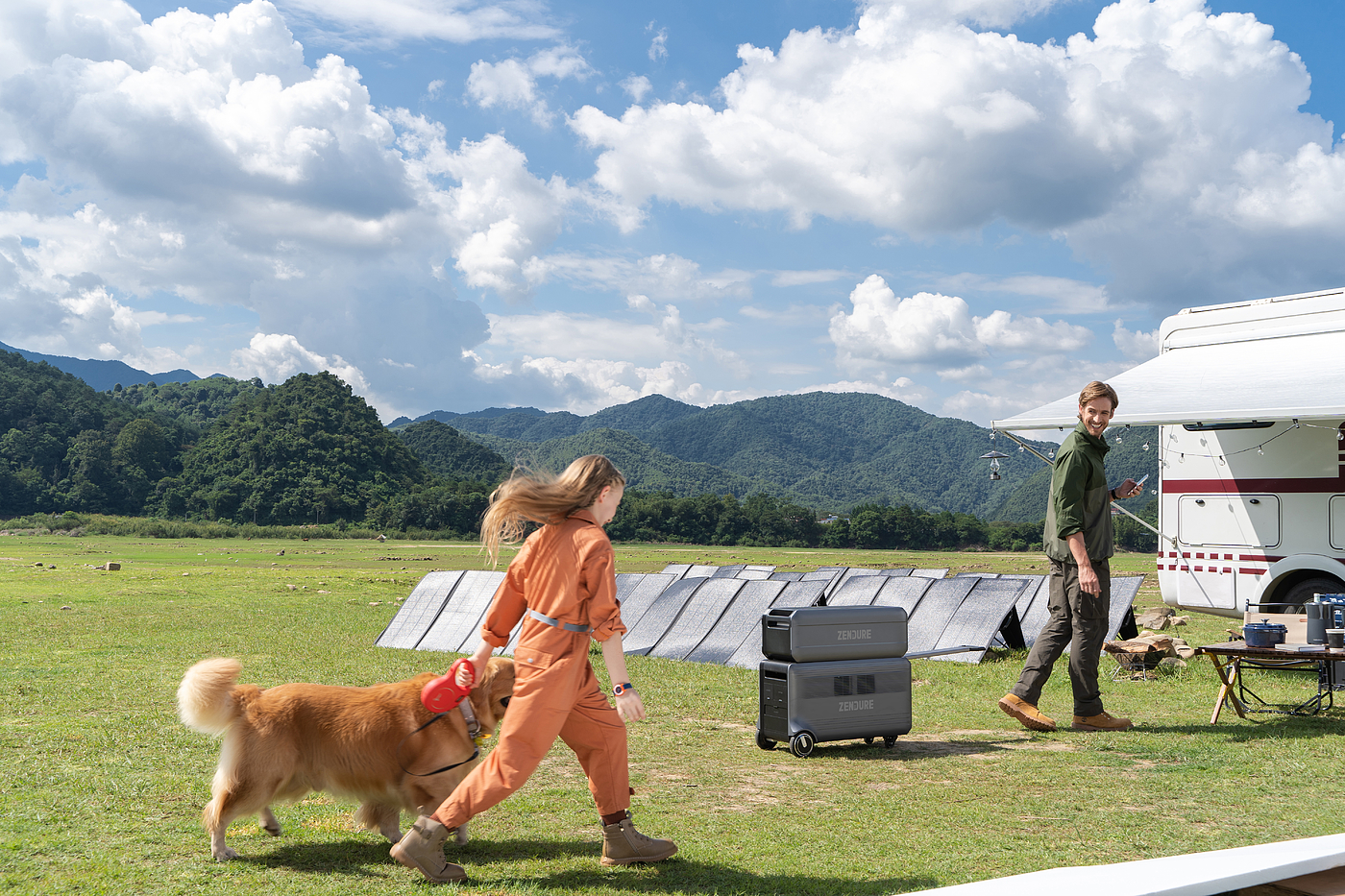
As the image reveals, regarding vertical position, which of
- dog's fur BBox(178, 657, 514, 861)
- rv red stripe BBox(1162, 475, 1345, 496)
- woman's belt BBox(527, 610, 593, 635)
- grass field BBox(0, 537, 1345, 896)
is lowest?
grass field BBox(0, 537, 1345, 896)

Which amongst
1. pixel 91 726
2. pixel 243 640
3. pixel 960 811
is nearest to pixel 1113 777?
pixel 960 811

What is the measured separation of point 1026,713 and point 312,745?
5.63 m

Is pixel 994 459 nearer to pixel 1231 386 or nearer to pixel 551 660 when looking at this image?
pixel 1231 386

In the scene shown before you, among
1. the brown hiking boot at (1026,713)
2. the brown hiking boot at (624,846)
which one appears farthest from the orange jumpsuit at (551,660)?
the brown hiking boot at (1026,713)

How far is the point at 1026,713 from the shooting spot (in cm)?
781

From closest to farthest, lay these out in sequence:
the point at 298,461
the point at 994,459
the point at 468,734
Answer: the point at 468,734 < the point at 994,459 < the point at 298,461

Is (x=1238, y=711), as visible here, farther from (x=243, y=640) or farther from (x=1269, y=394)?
(x=243, y=640)

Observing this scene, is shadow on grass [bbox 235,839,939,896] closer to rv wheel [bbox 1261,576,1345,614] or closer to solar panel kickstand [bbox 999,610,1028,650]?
rv wheel [bbox 1261,576,1345,614]

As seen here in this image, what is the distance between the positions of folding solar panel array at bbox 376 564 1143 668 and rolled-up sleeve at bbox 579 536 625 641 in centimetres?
761

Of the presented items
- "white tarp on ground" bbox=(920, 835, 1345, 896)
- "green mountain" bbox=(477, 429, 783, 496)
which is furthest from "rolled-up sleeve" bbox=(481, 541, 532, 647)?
"green mountain" bbox=(477, 429, 783, 496)

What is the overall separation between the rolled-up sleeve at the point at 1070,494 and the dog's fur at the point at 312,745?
491 cm

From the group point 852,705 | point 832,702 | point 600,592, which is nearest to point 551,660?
point 600,592

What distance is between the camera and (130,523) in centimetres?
8188

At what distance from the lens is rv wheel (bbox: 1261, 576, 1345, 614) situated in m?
10.6
